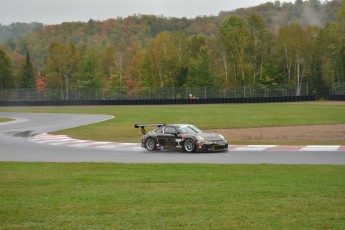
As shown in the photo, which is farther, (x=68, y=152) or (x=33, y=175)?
(x=68, y=152)

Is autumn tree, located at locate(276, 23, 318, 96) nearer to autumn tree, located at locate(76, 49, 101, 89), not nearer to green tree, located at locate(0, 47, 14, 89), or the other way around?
autumn tree, located at locate(76, 49, 101, 89)

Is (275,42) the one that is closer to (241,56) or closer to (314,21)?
(241,56)

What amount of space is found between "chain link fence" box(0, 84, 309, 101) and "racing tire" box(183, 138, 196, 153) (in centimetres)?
5959

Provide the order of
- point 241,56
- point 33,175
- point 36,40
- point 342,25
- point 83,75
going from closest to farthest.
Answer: point 33,175
point 342,25
point 241,56
point 83,75
point 36,40

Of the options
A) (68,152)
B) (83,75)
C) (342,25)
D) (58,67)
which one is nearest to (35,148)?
(68,152)

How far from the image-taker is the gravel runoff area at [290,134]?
90.3ft

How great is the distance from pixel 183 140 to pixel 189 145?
400mm

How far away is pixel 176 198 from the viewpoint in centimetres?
1006

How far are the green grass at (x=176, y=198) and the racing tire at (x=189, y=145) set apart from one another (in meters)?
7.07

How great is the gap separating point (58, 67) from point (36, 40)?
71.2 m

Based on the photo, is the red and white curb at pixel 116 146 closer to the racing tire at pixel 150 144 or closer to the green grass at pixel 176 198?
the racing tire at pixel 150 144

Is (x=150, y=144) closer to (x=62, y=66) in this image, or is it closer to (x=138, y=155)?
(x=138, y=155)

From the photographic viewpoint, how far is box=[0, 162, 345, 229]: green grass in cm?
791

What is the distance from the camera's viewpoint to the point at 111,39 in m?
174
